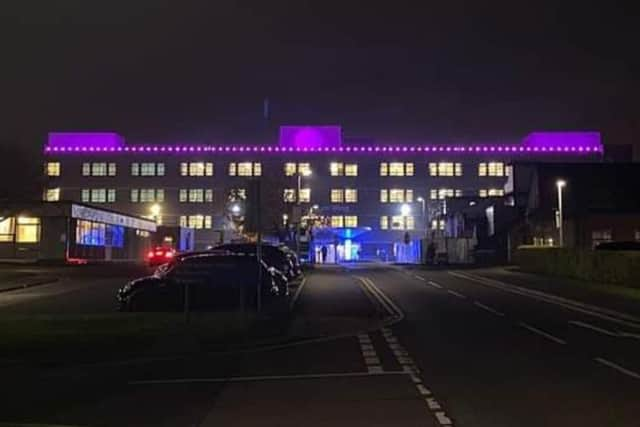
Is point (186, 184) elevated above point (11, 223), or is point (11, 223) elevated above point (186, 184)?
point (186, 184)

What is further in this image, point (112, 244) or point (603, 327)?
point (112, 244)

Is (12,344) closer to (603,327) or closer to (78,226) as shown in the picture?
(603,327)

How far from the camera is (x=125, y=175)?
11362 cm

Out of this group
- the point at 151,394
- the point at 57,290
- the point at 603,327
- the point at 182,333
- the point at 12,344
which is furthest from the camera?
the point at 57,290

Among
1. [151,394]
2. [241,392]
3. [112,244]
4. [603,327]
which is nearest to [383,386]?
[241,392]

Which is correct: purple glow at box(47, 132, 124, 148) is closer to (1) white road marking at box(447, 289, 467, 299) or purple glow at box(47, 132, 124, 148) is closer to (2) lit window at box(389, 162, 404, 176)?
(2) lit window at box(389, 162, 404, 176)

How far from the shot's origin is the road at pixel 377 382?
8711 millimetres

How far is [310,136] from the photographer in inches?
4535

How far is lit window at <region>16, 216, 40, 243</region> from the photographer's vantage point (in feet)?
194

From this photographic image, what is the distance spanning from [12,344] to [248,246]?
18.9 metres

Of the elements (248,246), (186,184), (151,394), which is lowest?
(151,394)

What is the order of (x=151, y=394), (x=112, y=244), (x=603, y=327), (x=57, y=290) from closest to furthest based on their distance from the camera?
(x=151, y=394)
(x=603, y=327)
(x=57, y=290)
(x=112, y=244)

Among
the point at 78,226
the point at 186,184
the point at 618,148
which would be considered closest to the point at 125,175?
the point at 186,184

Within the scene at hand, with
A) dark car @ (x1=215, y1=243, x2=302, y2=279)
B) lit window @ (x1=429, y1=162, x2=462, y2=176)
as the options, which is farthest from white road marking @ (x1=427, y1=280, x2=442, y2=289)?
lit window @ (x1=429, y1=162, x2=462, y2=176)
